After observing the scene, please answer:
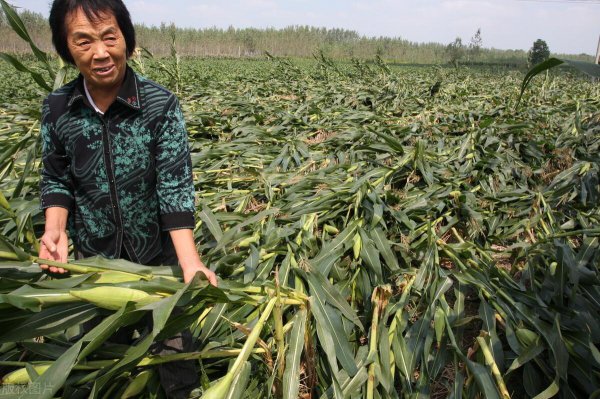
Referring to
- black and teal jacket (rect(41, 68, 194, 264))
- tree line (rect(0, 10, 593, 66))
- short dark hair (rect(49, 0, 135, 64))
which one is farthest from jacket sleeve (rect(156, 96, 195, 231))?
tree line (rect(0, 10, 593, 66))

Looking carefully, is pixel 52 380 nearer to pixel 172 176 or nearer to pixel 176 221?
pixel 176 221

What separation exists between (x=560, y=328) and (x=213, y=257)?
136cm

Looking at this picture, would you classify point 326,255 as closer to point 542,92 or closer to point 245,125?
point 245,125

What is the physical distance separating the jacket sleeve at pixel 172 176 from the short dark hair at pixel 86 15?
0.25 meters

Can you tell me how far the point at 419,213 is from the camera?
84.7 inches

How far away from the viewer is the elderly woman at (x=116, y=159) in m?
1.25

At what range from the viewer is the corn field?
105 centimetres

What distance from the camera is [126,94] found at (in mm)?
1262

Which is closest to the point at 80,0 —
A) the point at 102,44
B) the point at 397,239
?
the point at 102,44

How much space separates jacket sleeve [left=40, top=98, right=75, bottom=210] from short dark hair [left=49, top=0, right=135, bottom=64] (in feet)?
0.68

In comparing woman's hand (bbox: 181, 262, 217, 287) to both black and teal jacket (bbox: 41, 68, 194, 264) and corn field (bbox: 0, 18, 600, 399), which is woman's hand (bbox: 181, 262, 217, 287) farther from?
black and teal jacket (bbox: 41, 68, 194, 264)

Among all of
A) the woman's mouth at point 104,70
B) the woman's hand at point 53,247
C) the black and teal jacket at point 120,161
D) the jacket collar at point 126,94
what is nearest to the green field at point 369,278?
the woman's hand at point 53,247

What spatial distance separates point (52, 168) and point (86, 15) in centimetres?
53

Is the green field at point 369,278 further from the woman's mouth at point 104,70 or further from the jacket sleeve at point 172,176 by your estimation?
the woman's mouth at point 104,70
